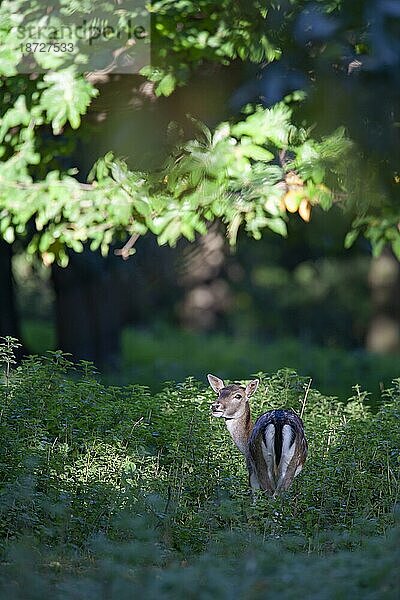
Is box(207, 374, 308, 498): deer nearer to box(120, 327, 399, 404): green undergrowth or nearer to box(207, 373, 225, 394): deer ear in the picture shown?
box(207, 373, 225, 394): deer ear

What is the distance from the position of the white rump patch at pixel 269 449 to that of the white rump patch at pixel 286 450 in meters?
Result: 0.06

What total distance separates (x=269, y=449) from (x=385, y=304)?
13.1 meters

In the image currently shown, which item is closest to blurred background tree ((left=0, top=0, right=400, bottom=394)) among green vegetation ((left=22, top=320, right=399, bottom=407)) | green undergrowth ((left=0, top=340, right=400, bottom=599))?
green undergrowth ((left=0, top=340, right=400, bottom=599))

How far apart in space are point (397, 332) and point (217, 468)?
13.6 m

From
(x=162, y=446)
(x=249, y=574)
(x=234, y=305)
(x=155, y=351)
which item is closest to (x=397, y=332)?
(x=155, y=351)

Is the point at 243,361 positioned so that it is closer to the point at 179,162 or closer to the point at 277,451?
the point at 179,162

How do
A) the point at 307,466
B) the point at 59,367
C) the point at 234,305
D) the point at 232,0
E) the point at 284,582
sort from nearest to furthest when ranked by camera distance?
the point at 284,582 < the point at 232,0 < the point at 307,466 < the point at 59,367 < the point at 234,305

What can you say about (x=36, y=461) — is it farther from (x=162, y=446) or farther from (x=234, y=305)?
(x=234, y=305)

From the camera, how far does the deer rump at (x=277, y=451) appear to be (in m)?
7.23

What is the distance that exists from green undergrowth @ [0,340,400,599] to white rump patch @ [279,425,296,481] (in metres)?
0.15

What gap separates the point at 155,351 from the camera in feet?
63.9

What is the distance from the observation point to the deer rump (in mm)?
7230

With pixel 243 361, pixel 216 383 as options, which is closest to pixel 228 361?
pixel 243 361

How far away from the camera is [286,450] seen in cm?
725
